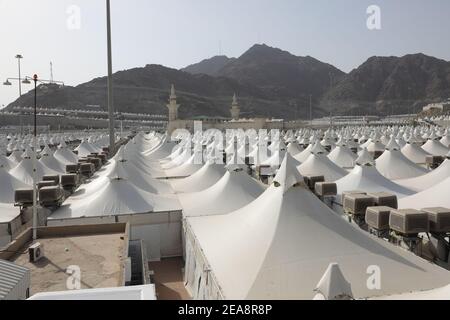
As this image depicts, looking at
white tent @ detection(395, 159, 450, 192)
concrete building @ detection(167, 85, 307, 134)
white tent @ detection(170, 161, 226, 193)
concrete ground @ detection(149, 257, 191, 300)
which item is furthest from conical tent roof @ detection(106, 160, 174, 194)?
concrete building @ detection(167, 85, 307, 134)

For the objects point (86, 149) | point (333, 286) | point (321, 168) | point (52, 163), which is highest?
point (86, 149)

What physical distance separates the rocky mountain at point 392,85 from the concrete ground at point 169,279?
142884 millimetres

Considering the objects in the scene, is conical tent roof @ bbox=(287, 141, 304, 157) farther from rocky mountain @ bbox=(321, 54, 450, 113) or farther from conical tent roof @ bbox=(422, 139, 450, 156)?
rocky mountain @ bbox=(321, 54, 450, 113)

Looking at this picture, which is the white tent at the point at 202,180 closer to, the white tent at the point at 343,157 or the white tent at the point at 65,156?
the white tent at the point at 343,157

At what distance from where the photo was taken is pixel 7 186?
19.6 meters

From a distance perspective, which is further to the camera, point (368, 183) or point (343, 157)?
point (343, 157)

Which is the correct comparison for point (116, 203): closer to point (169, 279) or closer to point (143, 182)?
point (169, 279)

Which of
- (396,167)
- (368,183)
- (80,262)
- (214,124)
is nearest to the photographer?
(80,262)

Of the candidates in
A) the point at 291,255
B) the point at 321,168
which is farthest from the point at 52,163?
the point at 291,255

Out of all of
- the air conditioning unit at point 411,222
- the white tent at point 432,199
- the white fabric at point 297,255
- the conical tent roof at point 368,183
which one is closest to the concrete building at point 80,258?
the white fabric at point 297,255

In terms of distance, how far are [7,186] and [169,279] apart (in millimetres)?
10603

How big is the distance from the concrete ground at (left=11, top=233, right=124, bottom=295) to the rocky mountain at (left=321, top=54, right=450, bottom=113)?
5746 inches

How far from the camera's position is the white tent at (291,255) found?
820cm

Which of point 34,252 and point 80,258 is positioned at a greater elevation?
point 34,252
